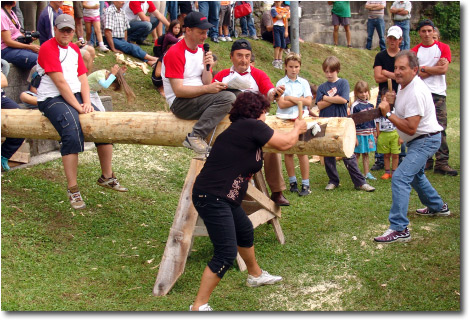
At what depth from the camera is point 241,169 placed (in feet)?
16.4

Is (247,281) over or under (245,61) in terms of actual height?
under

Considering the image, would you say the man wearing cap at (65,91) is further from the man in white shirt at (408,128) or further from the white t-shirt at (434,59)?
the white t-shirt at (434,59)

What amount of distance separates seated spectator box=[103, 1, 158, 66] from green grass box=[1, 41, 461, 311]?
12.9 ft

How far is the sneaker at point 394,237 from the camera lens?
6348mm

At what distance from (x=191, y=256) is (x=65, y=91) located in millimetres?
2317

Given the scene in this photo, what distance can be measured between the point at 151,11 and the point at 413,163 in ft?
27.7

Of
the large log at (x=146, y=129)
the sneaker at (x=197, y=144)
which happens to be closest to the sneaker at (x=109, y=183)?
the large log at (x=146, y=129)

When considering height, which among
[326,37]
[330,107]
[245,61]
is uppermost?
[245,61]

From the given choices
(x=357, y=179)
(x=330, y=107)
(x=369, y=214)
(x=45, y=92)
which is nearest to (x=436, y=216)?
(x=369, y=214)

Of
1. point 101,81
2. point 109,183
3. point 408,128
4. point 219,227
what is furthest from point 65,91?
point 408,128

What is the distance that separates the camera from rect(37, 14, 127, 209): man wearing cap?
265 inches

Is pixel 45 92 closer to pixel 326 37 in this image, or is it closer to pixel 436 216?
pixel 436 216

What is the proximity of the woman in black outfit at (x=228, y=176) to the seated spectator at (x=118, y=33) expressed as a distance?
25.5ft

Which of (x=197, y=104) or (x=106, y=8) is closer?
(x=197, y=104)
